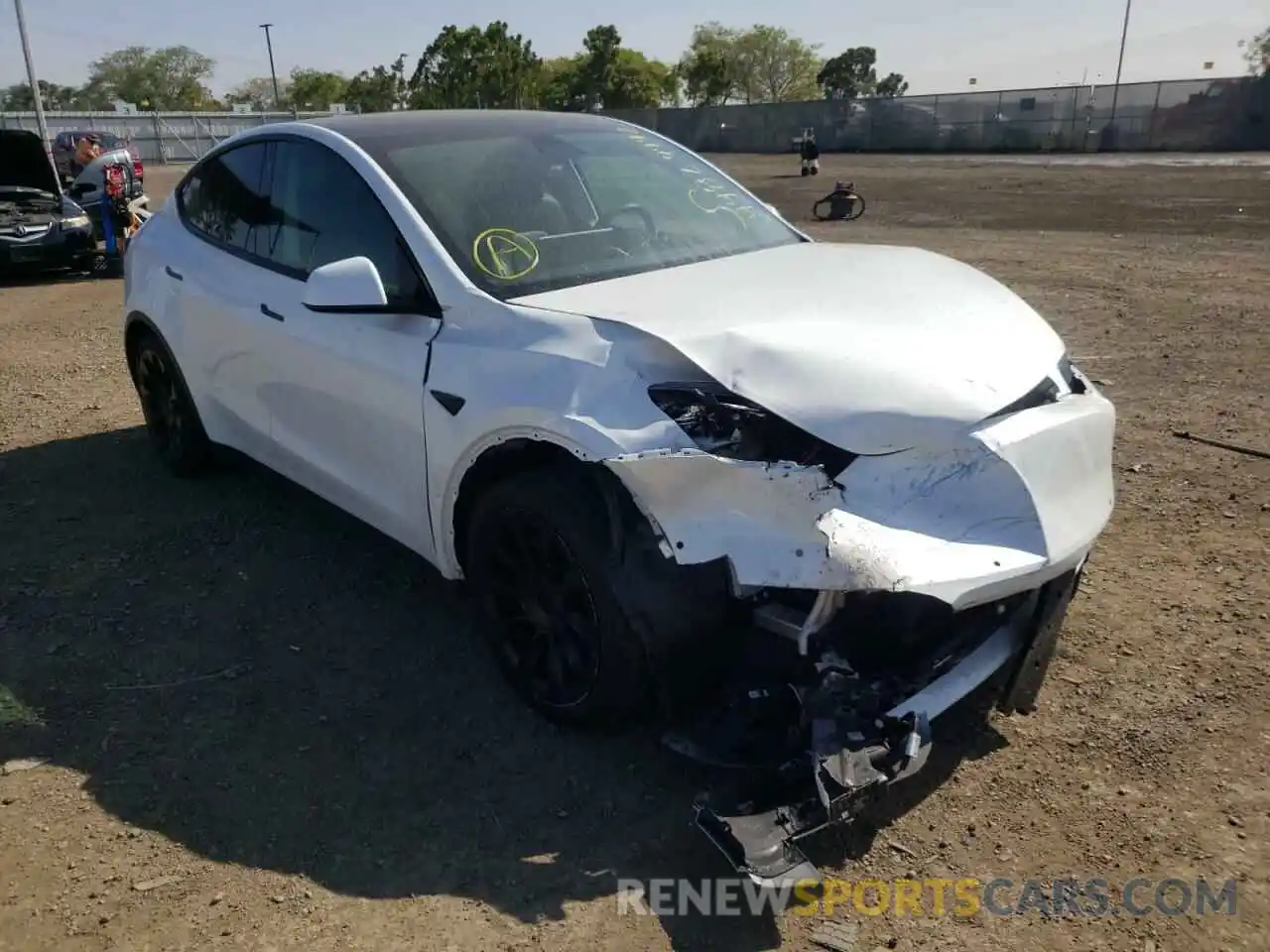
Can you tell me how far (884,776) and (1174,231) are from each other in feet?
47.5

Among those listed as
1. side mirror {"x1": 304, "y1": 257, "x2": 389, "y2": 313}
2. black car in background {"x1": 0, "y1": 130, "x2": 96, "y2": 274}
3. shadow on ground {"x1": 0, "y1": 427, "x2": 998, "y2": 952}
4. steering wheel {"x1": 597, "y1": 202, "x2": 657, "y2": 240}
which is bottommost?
shadow on ground {"x1": 0, "y1": 427, "x2": 998, "y2": 952}

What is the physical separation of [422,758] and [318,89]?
11348cm

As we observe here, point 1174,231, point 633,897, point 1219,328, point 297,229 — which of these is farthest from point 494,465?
point 1174,231

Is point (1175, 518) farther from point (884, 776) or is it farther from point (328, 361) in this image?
point (328, 361)

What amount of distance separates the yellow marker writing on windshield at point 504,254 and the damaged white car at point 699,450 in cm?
1

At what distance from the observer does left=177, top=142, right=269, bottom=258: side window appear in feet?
14.4

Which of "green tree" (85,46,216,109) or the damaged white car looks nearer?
the damaged white car

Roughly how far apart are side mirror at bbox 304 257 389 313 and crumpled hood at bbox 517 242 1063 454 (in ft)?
1.67

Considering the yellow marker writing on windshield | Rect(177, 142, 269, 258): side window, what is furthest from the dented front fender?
Rect(177, 142, 269, 258): side window

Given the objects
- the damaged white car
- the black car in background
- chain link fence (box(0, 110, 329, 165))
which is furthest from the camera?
chain link fence (box(0, 110, 329, 165))

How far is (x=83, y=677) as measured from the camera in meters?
3.67

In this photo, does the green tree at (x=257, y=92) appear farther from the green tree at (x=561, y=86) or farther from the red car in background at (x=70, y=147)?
the red car in background at (x=70, y=147)

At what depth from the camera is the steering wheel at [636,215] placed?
3783 millimetres

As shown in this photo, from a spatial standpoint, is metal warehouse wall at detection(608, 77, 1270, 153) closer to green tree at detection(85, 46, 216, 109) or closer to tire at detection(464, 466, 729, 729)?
tire at detection(464, 466, 729, 729)
